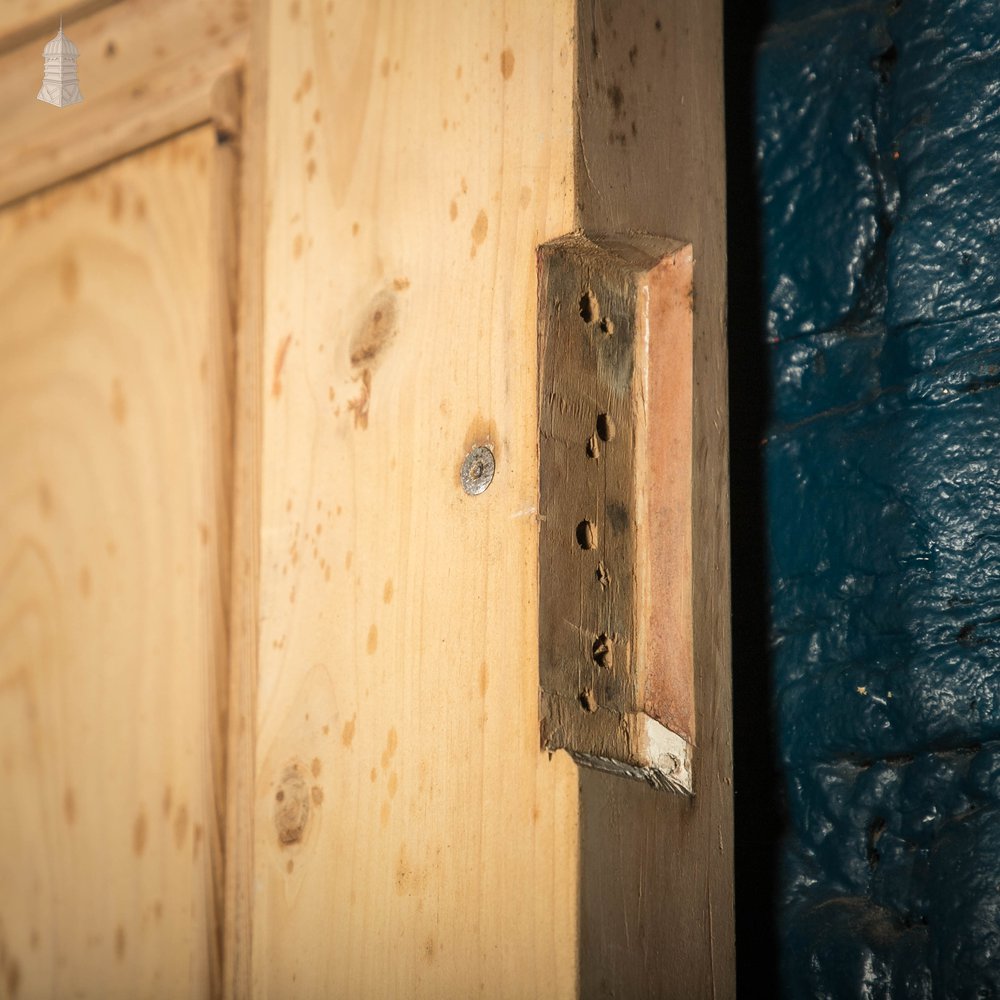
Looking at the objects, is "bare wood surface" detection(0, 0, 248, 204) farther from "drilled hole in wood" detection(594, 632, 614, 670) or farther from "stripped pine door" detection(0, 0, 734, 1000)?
"drilled hole in wood" detection(594, 632, 614, 670)

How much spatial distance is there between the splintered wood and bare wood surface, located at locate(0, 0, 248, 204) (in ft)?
1.09

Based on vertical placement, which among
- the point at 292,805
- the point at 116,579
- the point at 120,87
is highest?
the point at 120,87

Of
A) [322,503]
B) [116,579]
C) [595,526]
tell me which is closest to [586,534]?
[595,526]

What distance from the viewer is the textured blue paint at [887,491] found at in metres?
0.62

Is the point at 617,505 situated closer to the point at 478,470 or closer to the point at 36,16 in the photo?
the point at 478,470

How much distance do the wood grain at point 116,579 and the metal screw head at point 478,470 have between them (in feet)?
0.74

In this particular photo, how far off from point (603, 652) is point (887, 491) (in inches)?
9.2

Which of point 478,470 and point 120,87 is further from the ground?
point 120,87

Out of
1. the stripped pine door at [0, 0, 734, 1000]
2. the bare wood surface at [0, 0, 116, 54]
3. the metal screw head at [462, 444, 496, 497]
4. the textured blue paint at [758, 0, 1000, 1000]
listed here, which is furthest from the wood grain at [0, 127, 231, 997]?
the textured blue paint at [758, 0, 1000, 1000]

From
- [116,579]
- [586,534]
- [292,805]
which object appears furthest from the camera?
[116,579]

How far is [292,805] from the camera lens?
24.9 inches

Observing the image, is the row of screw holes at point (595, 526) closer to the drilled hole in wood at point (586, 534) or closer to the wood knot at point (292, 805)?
the drilled hole in wood at point (586, 534)

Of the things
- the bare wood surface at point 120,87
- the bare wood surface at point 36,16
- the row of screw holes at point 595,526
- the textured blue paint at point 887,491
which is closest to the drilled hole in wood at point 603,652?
the row of screw holes at point 595,526

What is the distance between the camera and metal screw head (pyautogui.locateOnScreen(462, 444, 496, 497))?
54 cm
